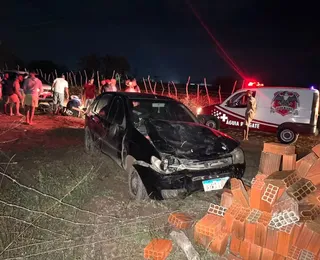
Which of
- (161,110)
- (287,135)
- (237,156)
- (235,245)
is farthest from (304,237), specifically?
(287,135)

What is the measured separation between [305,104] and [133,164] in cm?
780

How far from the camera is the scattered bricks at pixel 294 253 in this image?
310 cm

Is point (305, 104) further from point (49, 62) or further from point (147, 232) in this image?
point (49, 62)

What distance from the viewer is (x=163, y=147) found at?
4.44 meters

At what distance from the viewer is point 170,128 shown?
5273 millimetres

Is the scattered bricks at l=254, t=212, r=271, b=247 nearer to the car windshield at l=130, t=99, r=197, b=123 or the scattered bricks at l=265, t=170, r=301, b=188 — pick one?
the scattered bricks at l=265, t=170, r=301, b=188

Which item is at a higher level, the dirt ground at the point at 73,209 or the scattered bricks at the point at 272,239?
the scattered bricks at the point at 272,239

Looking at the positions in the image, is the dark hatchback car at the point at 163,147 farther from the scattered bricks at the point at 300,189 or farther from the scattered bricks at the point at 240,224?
the scattered bricks at the point at 300,189

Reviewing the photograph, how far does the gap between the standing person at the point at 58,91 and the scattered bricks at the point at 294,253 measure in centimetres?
1137

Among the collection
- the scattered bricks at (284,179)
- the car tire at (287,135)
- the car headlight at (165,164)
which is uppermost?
the scattered bricks at (284,179)

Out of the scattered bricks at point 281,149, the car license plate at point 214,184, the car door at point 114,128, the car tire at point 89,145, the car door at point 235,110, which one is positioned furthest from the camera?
the car door at point 235,110

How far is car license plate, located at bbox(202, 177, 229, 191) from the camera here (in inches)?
170

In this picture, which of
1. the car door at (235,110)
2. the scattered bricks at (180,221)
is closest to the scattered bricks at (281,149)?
the scattered bricks at (180,221)

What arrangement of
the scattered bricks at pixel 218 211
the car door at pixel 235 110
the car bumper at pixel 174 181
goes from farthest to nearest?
the car door at pixel 235 110 < the car bumper at pixel 174 181 < the scattered bricks at pixel 218 211
